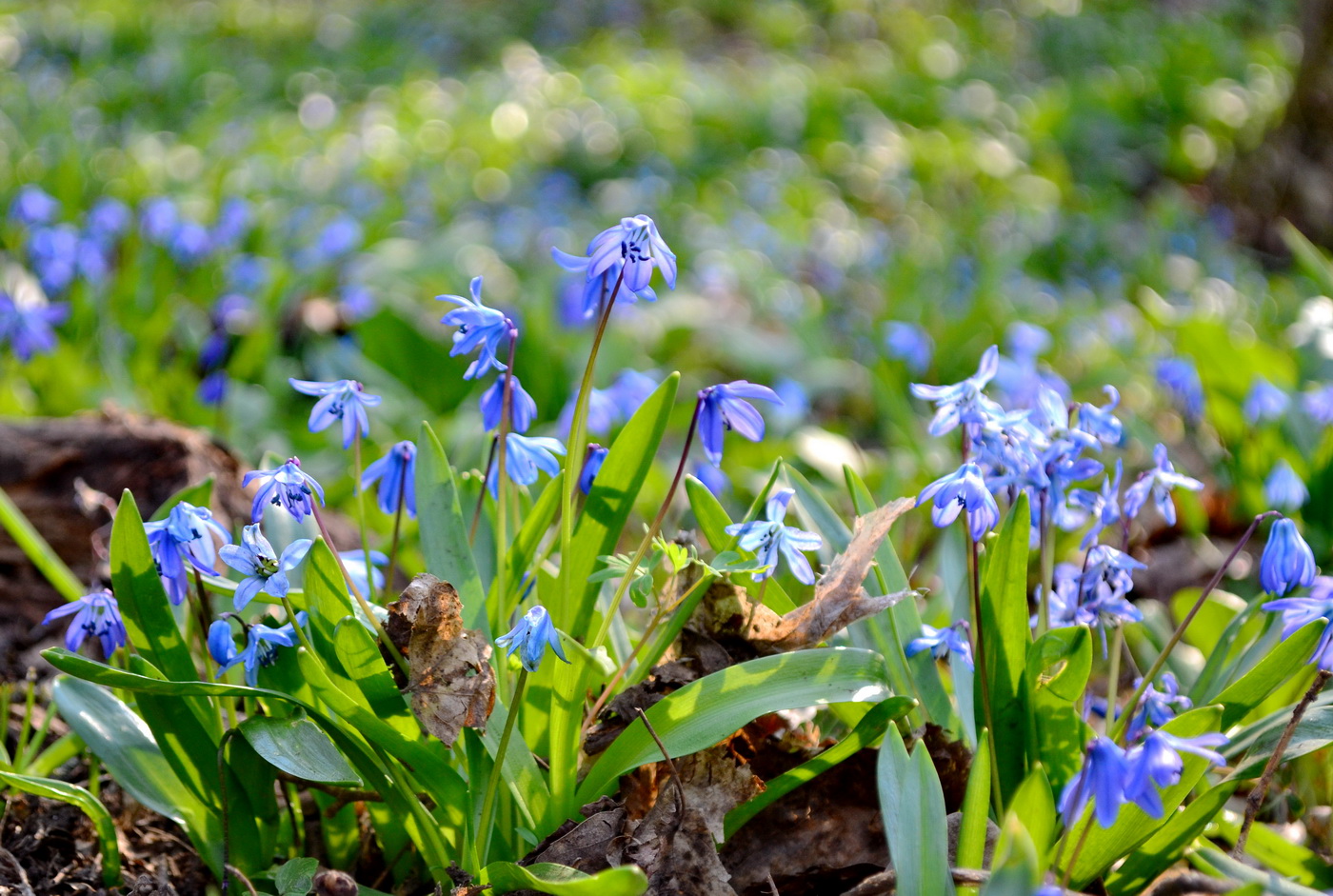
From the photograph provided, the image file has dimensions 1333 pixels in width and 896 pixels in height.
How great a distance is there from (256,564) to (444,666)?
28 cm

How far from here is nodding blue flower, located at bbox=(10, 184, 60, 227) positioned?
14.5ft

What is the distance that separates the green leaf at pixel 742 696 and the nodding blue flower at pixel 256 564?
1.67 ft

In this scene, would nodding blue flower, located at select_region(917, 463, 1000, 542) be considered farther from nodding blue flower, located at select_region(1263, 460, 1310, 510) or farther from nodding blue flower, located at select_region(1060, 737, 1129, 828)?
nodding blue flower, located at select_region(1263, 460, 1310, 510)

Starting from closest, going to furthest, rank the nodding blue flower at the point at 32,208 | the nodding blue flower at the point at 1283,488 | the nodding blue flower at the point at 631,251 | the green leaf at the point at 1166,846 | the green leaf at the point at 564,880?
the green leaf at the point at 564,880, the nodding blue flower at the point at 631,251, the green leaf at the point at 1166,846, the nodding blue flower at the point at 1283,488, the nodding blue flower at the point at 32,208

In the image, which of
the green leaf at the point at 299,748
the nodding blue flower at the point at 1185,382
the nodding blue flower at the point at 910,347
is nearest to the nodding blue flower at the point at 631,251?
the green leaf at the point at 299,748

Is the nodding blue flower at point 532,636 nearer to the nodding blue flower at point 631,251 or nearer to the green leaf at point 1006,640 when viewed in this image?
the nodding blue flower at point 631,251

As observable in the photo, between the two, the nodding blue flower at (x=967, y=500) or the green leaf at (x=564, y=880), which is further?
the nodding blue flower at (x=967, y=500)

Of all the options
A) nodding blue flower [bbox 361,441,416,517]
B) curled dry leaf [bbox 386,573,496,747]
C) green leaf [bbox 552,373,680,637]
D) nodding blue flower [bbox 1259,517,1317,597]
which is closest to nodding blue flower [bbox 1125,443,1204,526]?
nodding blue flower [bbox 1259,517,1317,597]

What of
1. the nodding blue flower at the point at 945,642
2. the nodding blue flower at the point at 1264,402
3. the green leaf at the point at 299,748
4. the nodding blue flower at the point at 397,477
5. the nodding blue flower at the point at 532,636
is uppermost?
the nodding blue flower at the point at 532,636

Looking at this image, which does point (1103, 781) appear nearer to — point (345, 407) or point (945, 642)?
point (945, 642)

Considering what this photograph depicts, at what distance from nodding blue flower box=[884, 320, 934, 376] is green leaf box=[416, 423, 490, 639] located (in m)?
2.70

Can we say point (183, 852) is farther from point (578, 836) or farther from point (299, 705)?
point (578, 836)

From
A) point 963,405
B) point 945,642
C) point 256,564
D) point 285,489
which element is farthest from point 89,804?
point 963,405

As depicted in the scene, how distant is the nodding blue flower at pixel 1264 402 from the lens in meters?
3.13
